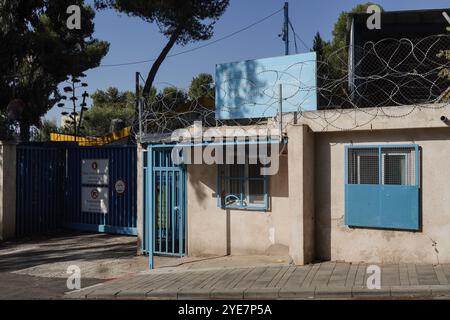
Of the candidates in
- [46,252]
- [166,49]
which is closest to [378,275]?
[46,252]

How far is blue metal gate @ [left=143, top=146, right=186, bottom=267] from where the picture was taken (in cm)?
1077

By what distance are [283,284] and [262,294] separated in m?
0.48

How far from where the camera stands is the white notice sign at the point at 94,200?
14.1 m

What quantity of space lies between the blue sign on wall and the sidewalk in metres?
3.17

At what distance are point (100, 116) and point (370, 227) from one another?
35706mm

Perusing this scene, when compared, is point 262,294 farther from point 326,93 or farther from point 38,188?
point 38,188

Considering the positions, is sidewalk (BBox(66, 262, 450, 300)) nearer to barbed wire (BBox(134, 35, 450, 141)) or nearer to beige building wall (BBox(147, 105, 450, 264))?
beige building wall (BBox(147, 105, 450, 264))

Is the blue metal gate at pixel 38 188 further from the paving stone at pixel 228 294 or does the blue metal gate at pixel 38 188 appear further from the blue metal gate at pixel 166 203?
the paving stone at pixel 228 294

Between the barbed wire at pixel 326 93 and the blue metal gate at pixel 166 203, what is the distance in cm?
64

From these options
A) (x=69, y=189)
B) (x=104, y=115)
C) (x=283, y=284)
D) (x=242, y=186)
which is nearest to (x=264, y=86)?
(x=242, y=186)

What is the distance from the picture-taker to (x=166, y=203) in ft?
36.0

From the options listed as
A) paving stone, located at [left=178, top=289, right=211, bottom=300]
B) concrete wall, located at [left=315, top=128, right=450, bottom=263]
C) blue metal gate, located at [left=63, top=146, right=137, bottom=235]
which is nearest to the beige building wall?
concrete wall, located at [left=315, top=128, right=450, bottom=263]

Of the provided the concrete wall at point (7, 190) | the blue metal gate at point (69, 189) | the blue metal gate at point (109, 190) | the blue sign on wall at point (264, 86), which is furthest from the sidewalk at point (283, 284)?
the concrete wall at point (7, 190)
